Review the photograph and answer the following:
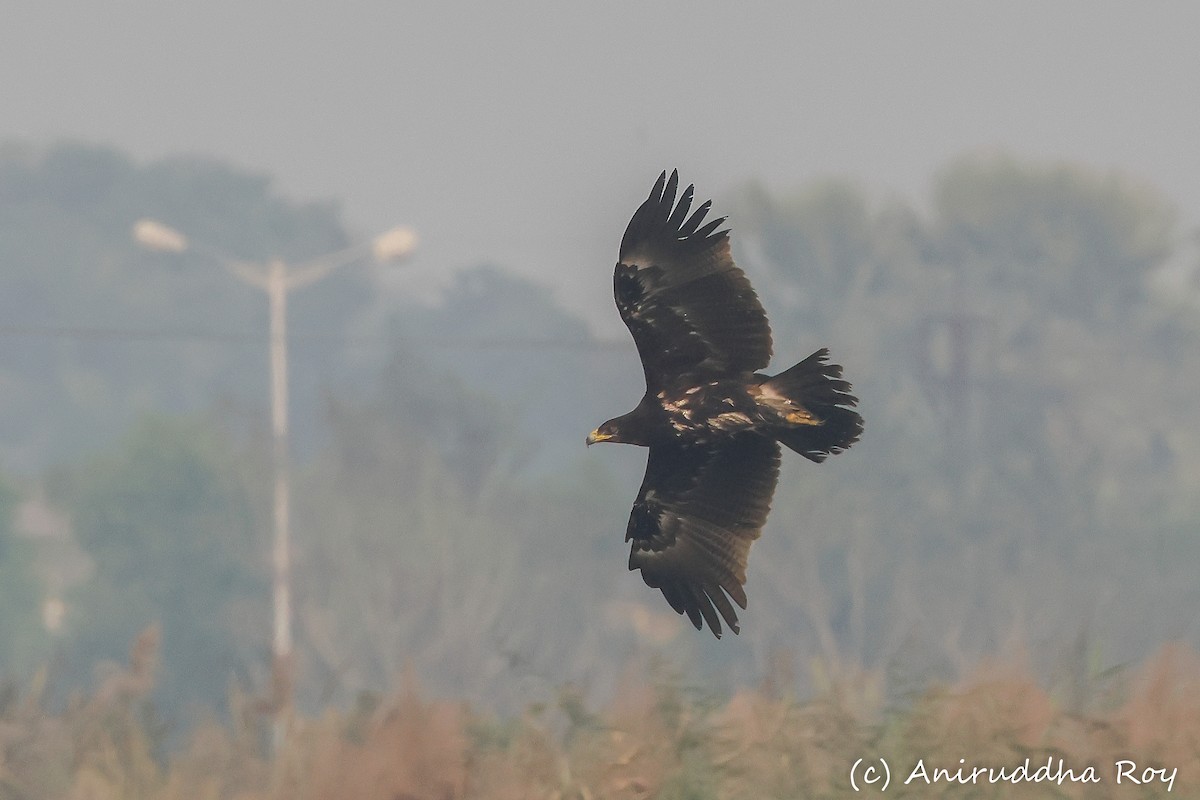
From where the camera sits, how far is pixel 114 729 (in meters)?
12.1

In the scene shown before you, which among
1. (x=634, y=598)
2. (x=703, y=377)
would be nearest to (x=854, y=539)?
(x=634, y=598)

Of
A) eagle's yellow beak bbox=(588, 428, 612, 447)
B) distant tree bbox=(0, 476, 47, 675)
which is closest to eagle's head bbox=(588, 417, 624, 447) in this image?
eagle's yellow beak bbox=(588, 428, 612, 447)

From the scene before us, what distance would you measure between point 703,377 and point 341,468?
56.5 m

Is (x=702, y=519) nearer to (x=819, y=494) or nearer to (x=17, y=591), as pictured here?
(x=819, y=494)

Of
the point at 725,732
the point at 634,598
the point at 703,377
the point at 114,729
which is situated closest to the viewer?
the point at 703,377

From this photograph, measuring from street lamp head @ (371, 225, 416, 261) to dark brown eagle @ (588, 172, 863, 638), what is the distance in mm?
24809

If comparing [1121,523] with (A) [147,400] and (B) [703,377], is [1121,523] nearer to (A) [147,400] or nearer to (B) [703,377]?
(B) [703,377]

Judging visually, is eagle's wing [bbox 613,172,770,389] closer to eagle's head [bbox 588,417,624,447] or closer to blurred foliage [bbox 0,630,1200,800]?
eagle's head [bbox 588,417,624,447]

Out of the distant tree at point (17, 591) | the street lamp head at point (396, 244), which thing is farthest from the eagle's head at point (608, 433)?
the distant tree at point (17, 591)

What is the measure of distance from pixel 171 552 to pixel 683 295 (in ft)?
187

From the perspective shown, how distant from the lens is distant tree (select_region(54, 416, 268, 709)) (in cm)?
6103

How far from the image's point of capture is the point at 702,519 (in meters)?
9.01

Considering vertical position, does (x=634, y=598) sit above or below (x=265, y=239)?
below

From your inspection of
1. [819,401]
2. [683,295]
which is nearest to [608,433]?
[683,295]
